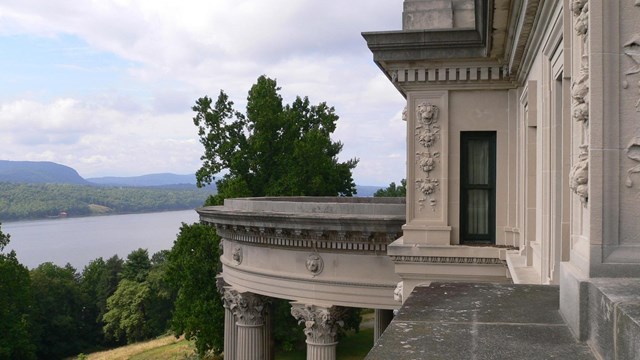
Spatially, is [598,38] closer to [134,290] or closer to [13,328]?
[13,328]

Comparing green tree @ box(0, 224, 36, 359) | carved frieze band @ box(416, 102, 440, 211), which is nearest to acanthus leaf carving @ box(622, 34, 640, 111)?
carved frieze band @ box(416, 102, 440, 211)

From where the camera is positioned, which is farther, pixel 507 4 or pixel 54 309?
pixel 54 309

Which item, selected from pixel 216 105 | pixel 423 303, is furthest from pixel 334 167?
pixel 423 303

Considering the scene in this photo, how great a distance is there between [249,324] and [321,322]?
371 cm

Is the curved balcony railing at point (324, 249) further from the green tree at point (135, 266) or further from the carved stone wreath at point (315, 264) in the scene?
the green tree at point (135, 266)

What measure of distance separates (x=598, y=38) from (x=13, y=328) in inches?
2008

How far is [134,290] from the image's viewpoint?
74.3 metres

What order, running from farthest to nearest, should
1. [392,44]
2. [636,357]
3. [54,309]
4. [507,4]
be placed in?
[54,309]
[392,44]
[507,4]
[636,357]

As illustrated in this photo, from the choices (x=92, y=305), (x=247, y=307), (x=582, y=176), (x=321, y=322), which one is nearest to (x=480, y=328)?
(x=582, y=176)

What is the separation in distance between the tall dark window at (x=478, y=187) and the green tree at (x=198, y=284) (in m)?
24.0

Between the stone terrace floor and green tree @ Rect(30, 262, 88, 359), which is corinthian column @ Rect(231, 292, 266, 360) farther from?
green tree @ Rect(30, 262, 88, 359)

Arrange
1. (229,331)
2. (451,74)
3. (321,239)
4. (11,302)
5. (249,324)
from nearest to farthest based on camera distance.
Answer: (451,74)
(321,239)
(249,324)
(229,331)
(11,302)

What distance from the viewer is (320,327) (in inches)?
Answer: 664

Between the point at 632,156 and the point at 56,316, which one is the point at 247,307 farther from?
the point at 56,316
